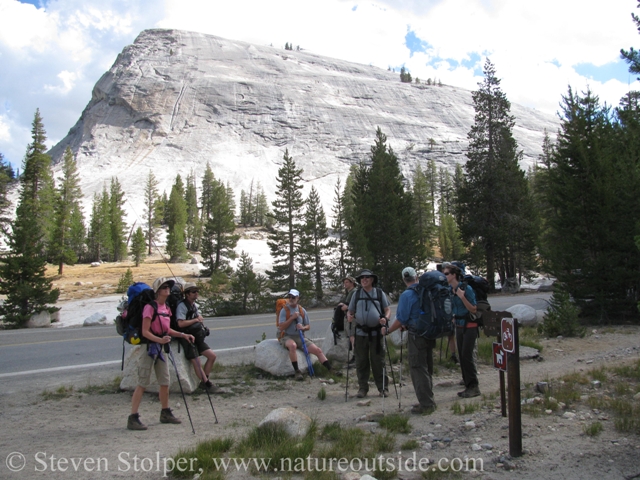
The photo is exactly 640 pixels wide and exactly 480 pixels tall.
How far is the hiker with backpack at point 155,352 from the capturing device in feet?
18.0

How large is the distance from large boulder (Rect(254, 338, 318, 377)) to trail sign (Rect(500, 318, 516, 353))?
15.2ft

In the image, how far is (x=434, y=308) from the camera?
5.84 metres

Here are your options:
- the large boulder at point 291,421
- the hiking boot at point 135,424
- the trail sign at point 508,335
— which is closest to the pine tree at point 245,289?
the hiking boot at point 135,424

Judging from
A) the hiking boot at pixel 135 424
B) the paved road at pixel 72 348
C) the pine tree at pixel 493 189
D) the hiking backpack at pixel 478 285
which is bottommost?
the paved road at pixel 72 348

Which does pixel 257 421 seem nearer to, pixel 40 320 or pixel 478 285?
pixel 478 285

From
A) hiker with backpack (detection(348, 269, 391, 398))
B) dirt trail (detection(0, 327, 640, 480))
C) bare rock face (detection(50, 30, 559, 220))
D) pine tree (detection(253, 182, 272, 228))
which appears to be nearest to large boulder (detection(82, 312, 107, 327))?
dirt trail (detection(0, 327, 640, 480))

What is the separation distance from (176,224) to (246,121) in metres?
69.1

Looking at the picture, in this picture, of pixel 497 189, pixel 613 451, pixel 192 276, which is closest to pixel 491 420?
pixel 613 451

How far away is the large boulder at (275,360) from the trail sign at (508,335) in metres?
4.64

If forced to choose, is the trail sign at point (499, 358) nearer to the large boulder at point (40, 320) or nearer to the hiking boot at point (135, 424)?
the hiking boot at point (135, 424)

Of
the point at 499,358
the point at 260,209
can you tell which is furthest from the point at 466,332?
the point at 260,209

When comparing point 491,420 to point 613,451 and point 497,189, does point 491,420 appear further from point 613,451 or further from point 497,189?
point 497,189

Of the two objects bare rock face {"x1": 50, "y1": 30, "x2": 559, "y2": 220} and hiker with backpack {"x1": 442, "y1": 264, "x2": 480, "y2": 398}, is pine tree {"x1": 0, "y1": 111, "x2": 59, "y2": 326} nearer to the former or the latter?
hiker with backpack {"x1": 442, "y1": 264, "x2": 480, "y2": 398}

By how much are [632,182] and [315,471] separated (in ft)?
42.3
